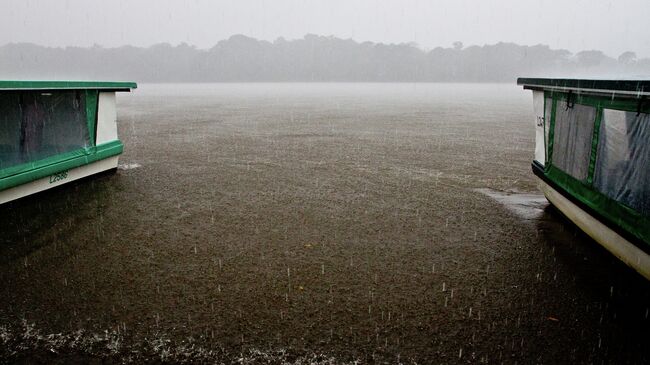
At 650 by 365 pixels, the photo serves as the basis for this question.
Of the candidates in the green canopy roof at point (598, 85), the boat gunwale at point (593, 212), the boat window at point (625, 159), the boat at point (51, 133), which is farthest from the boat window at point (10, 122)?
the boat window at point (625, 159)

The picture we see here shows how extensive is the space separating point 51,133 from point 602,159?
8.29m

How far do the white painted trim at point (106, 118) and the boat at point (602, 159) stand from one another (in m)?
7.58

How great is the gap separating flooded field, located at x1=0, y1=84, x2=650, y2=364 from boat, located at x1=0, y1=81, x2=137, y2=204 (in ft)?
1.05

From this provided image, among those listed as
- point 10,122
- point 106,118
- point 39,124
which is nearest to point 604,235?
point 106,118

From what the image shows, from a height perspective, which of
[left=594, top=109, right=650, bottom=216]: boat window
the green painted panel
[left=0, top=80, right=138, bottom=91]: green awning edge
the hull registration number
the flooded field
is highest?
[left=0, top=80, right=138, bottom=91]: green awning edge

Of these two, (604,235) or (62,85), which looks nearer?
(604,235)

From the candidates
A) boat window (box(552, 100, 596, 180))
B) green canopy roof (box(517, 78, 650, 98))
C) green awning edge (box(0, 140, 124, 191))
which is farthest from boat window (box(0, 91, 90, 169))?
boat window (box(552, 100, 596, 180))

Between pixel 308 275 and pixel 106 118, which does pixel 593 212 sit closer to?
pixel 308 275

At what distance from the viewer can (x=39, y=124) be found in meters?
7.81

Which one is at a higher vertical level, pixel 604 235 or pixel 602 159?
pixel 602 159

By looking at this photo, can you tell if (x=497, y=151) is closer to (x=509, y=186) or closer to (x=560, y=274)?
(x=509, y=186)

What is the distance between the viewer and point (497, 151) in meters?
12.4

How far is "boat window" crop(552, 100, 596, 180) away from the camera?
5.58 metres

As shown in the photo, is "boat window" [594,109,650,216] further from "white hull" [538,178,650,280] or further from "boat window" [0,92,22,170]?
"boat window" [0,92,22,170]
